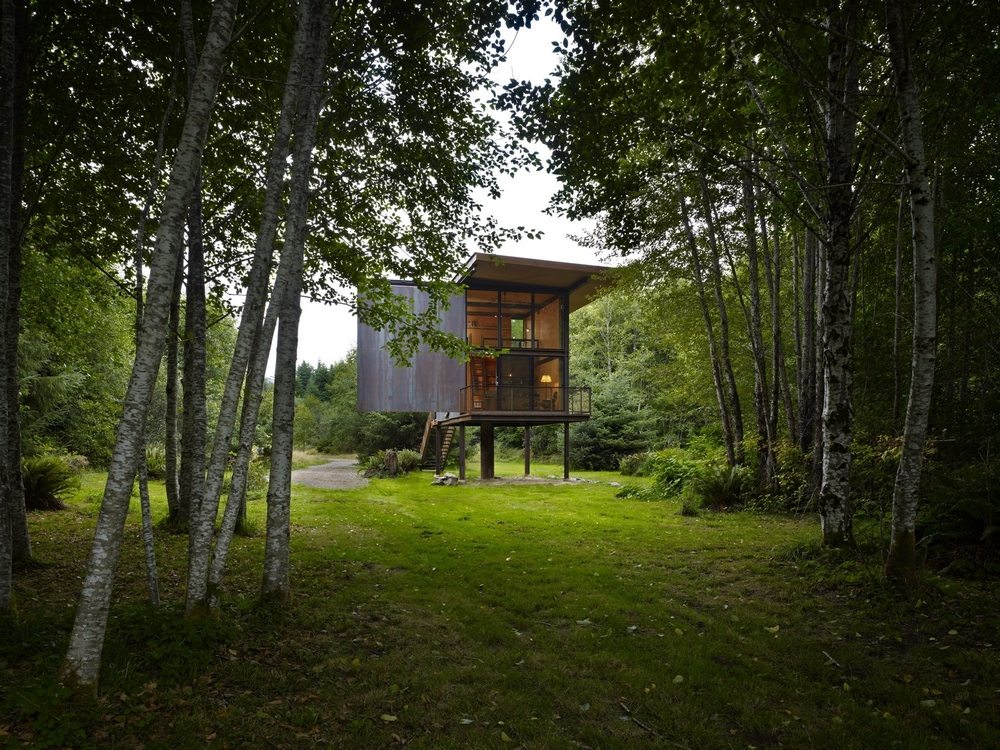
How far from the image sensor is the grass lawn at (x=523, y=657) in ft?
9.78

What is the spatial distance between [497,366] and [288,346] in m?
13.8

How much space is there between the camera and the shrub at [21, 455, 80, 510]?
369 inches

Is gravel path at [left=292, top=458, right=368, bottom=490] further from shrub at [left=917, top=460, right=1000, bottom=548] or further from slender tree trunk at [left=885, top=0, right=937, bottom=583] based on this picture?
slender tree trunk at [left=885, top=0, right=937, bottom=583]

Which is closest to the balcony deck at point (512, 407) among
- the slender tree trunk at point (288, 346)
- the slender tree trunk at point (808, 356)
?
the slender tree trunk at point (808, 356)

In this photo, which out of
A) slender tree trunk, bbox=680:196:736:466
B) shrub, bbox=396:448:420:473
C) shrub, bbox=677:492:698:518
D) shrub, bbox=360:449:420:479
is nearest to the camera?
shrub, bbox=677:492:698:518

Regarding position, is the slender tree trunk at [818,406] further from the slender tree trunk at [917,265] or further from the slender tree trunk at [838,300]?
the slender tree trunk at [917,265]

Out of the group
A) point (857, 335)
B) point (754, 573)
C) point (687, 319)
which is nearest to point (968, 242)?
point (857, 335)

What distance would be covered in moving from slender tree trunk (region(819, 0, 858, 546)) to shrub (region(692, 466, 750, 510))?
17.0 ft

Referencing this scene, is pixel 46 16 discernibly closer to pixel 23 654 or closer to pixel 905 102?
pixel 23 654

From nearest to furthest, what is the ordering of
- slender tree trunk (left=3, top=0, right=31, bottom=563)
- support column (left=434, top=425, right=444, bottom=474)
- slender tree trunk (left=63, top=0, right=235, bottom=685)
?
slender tree trunk (left=63, top=0, right=235, bottom=685)
slender tree trunk (left=3, top=0, right=31, bottom=563)
support column (left=434, top=425, right=444, bottom=474)

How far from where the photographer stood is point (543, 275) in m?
17.0

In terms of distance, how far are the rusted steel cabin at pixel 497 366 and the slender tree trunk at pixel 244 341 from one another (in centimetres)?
1184

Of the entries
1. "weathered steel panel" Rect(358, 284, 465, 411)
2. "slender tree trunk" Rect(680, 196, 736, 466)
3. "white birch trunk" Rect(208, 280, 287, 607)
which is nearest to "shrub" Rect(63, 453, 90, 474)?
"weathered steel panel" Rect(358, 284, 465, 411)

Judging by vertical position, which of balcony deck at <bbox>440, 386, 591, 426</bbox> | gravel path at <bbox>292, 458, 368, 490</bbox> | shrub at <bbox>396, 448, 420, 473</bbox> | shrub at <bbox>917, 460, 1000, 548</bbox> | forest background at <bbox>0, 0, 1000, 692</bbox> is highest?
forest background at <bbox>0, 0, 1000, 692</bbox>
